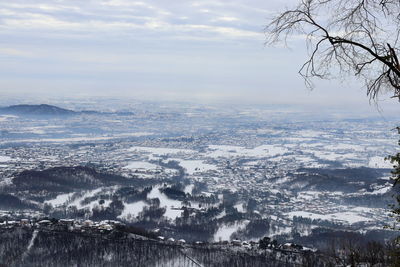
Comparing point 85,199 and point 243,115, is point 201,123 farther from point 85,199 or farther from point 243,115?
point 85,199

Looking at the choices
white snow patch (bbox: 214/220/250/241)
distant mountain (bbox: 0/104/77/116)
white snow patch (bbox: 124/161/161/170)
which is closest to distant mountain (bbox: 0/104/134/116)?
distant mountain (bbox: 0/104/77/116)

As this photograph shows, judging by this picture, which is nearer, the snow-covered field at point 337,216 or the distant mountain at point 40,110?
the snow-covered field at point 337,216

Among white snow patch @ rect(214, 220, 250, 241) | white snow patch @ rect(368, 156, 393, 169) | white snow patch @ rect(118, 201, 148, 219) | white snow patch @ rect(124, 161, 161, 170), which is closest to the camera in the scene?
white snow patch @ rect(214, 220, 250, 241)

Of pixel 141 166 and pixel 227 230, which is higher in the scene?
pixel 141 166

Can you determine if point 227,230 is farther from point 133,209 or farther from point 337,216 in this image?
point 337,216

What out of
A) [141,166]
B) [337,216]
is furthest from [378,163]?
[141,166]

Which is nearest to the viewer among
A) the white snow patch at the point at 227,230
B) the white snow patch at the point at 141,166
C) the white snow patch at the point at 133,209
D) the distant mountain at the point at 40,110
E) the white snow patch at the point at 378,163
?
the white snow patch at the point at 227,230

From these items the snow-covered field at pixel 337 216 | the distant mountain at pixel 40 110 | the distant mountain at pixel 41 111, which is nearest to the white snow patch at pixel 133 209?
the snow-covered field at pixel 337 216

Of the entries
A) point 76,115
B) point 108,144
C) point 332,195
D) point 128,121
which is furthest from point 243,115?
point 332,195

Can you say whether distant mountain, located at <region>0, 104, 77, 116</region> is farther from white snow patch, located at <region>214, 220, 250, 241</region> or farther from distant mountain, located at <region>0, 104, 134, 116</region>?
→ white snow patch, located at <region>214, 220, 250, 241</region>

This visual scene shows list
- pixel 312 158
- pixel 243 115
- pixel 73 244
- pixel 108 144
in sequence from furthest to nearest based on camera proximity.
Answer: pixel 243 115, pixel 108 144, pixel 312 158, pixel 73 244

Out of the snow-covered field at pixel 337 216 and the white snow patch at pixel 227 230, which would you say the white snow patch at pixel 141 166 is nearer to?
the snow-covered field at pixel 337 216
